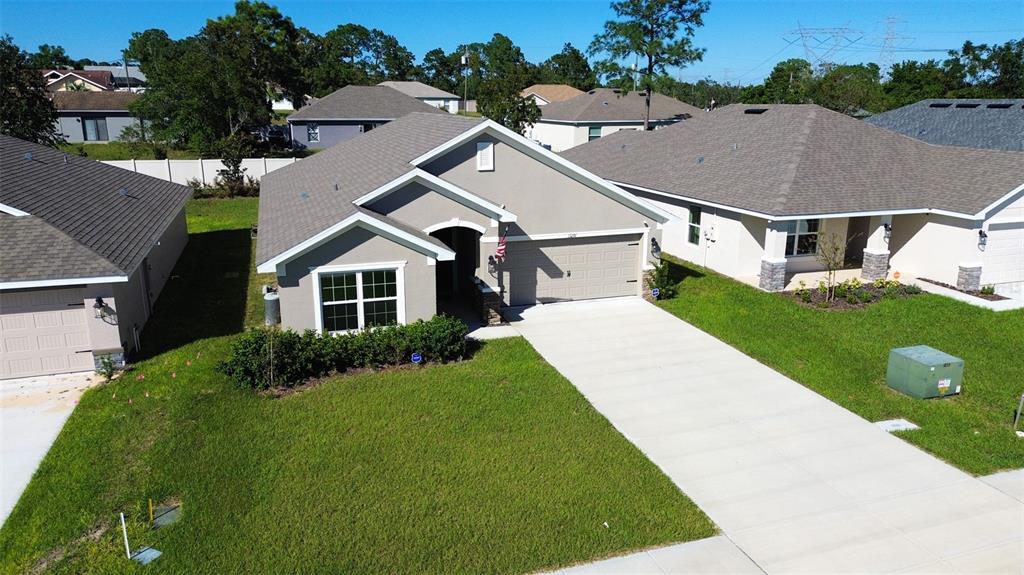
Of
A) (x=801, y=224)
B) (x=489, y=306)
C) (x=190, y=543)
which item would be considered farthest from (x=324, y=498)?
(x=801, y=224)

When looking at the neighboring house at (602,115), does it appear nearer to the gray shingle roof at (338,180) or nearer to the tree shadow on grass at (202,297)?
the gray shingle roof at (338,180)

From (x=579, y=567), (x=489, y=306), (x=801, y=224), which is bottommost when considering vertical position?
(x=579, y=567)

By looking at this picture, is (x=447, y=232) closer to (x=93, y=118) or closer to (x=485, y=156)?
(x=485, y=156)

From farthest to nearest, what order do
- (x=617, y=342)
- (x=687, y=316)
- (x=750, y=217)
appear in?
1. (x=750, y=217)
2. (x=687, y=316)
3. (x=617, y=342)

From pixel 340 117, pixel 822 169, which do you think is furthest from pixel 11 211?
pixel 340 117

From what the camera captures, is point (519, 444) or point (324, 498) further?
point (519, 444)

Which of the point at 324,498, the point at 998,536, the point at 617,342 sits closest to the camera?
the point at 998,536

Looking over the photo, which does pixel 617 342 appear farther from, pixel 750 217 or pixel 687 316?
pixel 750 217

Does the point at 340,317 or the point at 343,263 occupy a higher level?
the point at 343,263
